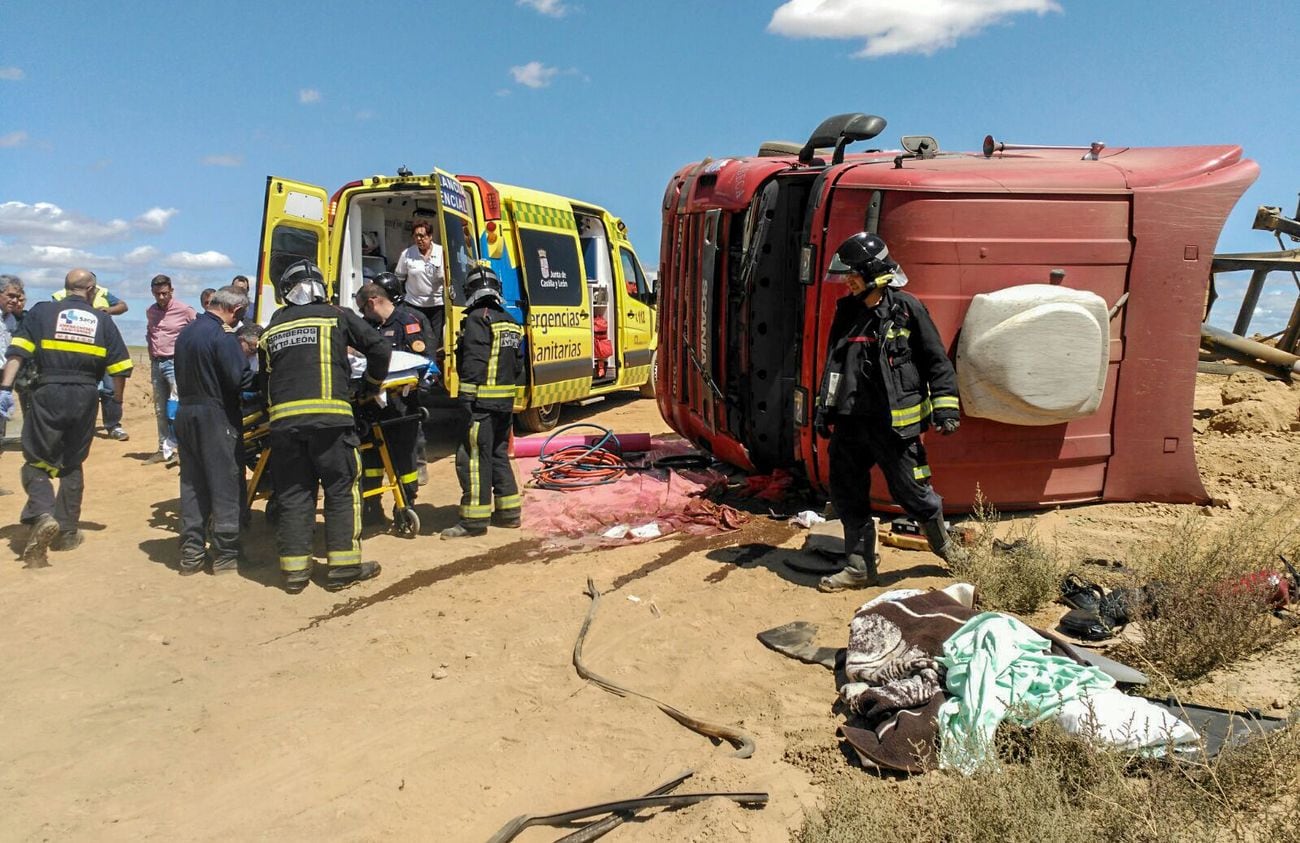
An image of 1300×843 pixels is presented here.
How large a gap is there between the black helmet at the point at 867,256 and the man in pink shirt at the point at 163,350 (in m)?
7.48

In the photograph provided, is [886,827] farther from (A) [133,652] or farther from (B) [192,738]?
(A) [133,652]

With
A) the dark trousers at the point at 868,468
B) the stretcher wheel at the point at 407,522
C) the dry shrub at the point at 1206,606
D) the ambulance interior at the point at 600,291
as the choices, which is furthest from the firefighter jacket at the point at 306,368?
the ambulance interior at the point at 600,291

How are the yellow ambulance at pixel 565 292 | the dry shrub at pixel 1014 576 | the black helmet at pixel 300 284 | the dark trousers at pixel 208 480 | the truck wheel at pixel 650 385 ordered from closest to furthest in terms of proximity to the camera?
1. the dry shrub at pixel 1014 576
2. the black helmet at pixel 300 284
3. the dark trousers at pixel 208 480
4. the yellow ambulance at pixel 565 292
5. the truck wheel at pixel 650 385

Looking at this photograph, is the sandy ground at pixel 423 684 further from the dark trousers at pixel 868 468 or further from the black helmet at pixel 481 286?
the black helmet at pixel 481 286

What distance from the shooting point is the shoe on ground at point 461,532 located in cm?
671

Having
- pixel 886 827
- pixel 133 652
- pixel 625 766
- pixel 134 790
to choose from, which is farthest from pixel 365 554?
pixel 886 827

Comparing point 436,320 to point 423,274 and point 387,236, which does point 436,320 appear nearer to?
point 423,274

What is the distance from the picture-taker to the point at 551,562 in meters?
6.10

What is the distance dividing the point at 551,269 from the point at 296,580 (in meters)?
5.24

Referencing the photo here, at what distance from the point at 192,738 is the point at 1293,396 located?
9623 millimetres

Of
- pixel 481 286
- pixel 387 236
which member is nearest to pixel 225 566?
pixel 481 286

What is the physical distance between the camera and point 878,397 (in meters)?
5.11

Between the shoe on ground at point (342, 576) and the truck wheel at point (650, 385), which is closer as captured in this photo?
the shoe on ground at point (342, 576)

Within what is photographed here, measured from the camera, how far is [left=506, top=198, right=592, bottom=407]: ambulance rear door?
31.0 feet
